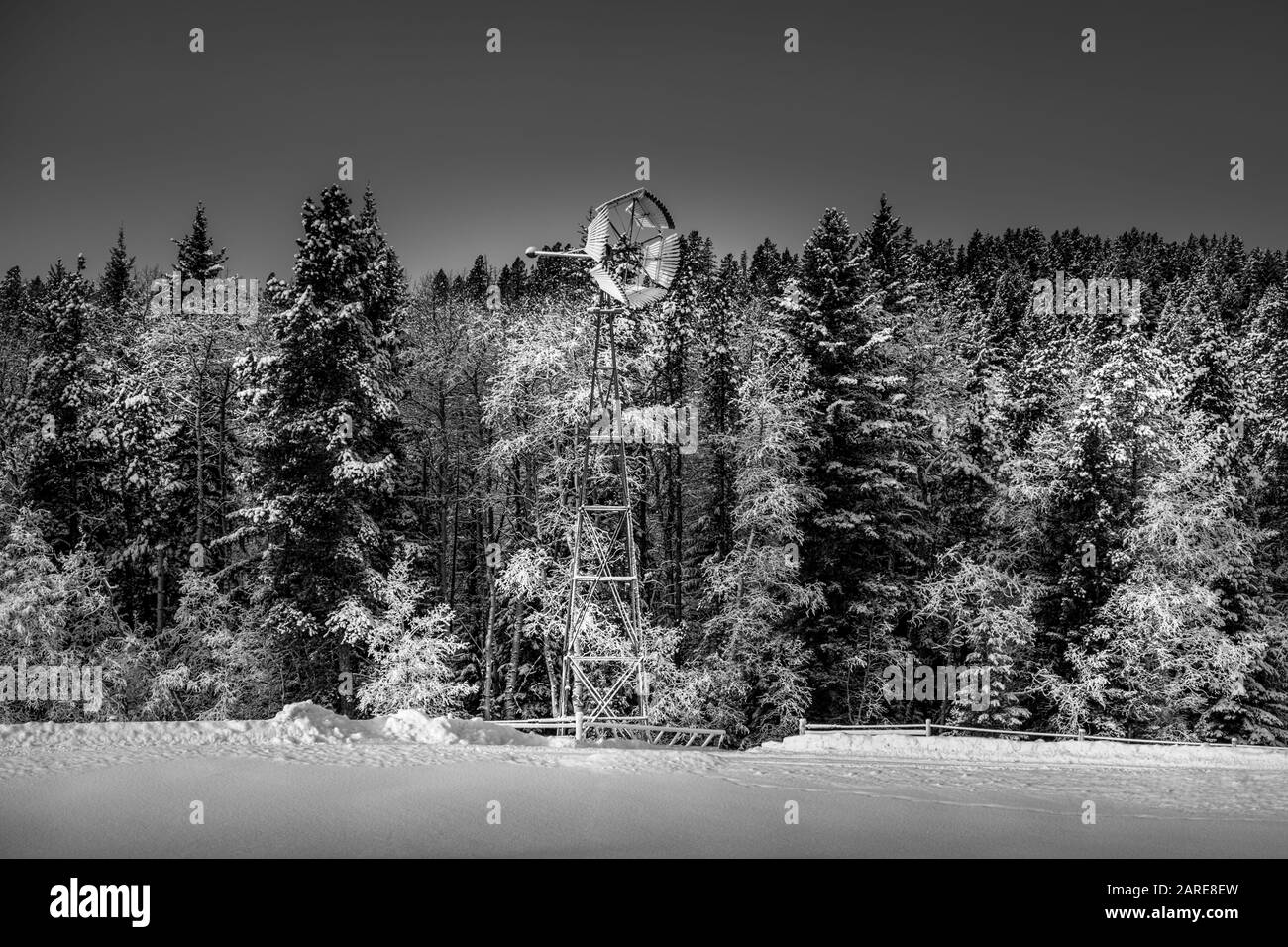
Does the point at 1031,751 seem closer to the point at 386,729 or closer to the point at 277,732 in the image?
the point at 386,729

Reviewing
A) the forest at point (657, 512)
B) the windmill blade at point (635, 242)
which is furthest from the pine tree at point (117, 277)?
the windmill blade at point (635, 242)

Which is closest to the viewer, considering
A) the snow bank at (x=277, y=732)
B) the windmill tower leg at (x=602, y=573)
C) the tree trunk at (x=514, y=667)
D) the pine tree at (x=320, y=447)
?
the snow bank at (x=277, y=732)

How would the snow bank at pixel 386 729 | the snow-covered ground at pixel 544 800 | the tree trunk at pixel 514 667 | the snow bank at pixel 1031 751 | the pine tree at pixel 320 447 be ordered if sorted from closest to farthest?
the snow-covered ground at pixel 544 800 < the snow bank at pixel 386 729 < the snow bank at pixel 1031 751 < the pine tree at pixel 320 447 < the tree trunk at pixel 514 667

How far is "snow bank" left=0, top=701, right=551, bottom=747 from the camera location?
12516 millimetres

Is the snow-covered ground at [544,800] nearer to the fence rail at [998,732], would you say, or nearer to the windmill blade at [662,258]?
the fence rail at [998,732]

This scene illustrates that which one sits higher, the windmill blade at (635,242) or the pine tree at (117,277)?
the pine tree at (117,277)

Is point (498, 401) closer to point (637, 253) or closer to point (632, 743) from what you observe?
point (637, 253)

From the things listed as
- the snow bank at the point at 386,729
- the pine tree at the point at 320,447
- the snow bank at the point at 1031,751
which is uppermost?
the pine tree at the point at 320,447

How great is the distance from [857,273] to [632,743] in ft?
64.6

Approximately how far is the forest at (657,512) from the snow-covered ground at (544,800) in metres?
12.5

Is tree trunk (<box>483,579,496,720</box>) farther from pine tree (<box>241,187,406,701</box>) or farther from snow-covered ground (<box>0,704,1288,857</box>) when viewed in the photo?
snow-covered ground (<box>0,704,1288,857</box>)

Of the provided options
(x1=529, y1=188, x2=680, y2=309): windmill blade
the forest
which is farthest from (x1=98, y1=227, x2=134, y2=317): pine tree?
(x1=529, y1=188, x2=680, y2=309): windmill blade

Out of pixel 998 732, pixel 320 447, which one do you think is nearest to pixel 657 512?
pixel 320 447

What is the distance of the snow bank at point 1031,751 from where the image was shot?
15.1 meters
